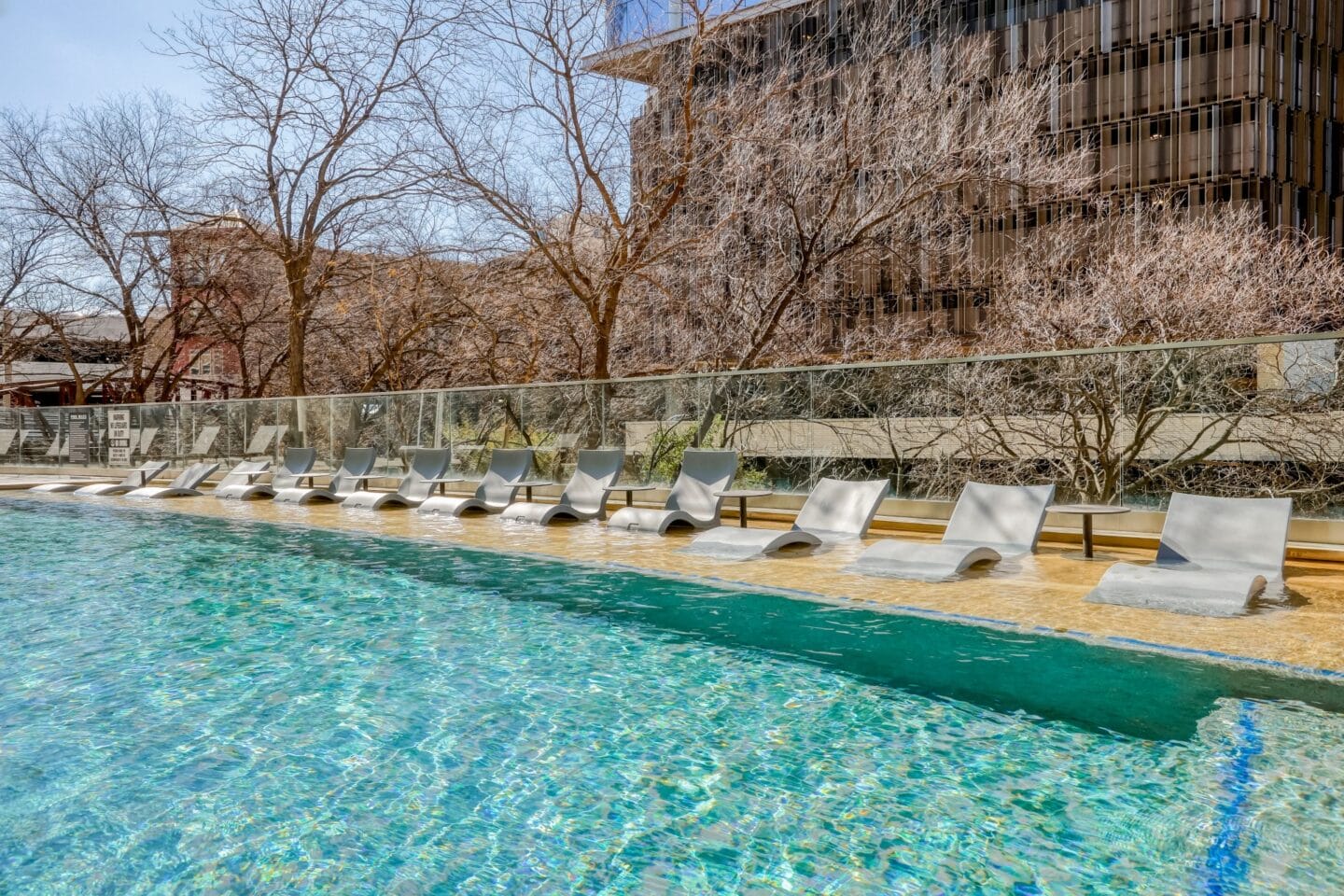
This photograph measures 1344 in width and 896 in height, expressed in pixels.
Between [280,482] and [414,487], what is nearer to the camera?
[414,487]

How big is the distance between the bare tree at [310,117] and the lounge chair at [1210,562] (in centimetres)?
1451

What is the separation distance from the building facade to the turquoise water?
32.5 m

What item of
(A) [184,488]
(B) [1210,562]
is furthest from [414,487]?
(B) [1210,562]

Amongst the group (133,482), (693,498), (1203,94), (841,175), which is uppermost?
(1203,94)

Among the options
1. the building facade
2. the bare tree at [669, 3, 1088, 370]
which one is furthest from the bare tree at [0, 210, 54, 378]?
the building facade

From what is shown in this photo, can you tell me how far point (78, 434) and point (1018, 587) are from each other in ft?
74.5

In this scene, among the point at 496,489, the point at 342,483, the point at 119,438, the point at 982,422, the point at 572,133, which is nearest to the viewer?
the point at 982,422

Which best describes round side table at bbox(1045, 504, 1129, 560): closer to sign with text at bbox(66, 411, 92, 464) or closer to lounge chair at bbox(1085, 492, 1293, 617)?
lounge chair at bbox(1085, 492, 1293, 617)

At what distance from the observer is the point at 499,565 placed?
9.39 metres

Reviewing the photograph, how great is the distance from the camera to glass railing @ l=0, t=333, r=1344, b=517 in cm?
873

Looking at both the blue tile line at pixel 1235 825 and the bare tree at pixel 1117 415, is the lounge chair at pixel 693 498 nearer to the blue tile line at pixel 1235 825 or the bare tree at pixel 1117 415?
the bare tree at pixel 1117 415

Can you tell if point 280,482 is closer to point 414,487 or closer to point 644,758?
point 414,487

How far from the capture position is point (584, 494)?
Answer: 43.1 feet

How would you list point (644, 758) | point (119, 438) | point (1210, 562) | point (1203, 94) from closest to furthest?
point (644, 758), point (1210, 562), point (119, 438), point (1203, 94)
